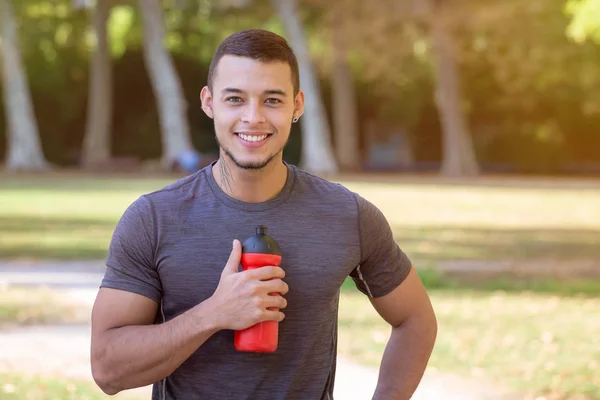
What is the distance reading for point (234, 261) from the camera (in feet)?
10.4

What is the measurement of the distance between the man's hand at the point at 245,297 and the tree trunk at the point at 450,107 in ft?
136

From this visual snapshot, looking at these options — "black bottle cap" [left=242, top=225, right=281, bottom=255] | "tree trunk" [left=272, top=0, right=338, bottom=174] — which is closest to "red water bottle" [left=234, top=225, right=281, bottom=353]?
"black bottle cap" [left=242, top=225, right=281, bottom=255]

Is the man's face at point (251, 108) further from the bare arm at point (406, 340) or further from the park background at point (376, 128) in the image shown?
the park background at point (376, 128)

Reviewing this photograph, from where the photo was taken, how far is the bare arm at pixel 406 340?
371 cm

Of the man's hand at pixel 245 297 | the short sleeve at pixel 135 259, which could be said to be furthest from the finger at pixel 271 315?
the short sleeve at pixel 135 259

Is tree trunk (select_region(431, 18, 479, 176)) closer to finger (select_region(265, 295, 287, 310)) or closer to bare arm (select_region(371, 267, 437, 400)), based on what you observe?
bare arm (select_region(371, 267, 437, 400))

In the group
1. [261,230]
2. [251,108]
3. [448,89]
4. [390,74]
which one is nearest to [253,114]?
[251,108]

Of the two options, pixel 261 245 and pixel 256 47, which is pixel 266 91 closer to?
pixel 256 47

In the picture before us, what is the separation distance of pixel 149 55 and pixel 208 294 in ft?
135

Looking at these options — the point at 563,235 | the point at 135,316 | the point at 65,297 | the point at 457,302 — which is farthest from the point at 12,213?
the point at 135,316

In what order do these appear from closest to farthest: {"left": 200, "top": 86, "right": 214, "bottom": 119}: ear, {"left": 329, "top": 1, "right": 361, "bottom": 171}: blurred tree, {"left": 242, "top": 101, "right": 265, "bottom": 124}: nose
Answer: {"left": 242, "top": 101, "right": 265, "bottom": 124}: nose, {"left": 200, "top": 86, "right": 214, "bottom": 119}: ear, {"left": 329, "top": 1, "right": 361, "bottom": 171}: blurred tree

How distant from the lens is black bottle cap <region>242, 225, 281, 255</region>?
3141 millimetres

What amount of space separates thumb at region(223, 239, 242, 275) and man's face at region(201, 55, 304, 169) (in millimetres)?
370

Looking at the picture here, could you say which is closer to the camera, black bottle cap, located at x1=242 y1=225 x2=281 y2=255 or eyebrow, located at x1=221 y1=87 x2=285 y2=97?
black bottle cap, located at x1=242 y1=225 x2=281 y2=255
